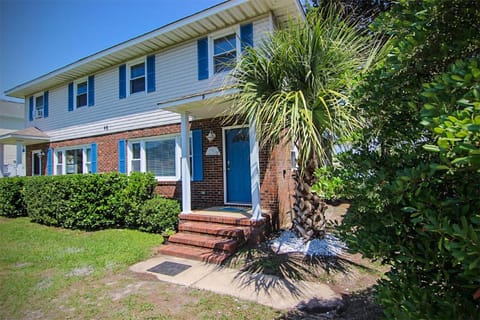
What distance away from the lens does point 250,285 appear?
151 inches

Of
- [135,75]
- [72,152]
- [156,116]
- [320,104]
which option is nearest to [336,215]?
[320,104]

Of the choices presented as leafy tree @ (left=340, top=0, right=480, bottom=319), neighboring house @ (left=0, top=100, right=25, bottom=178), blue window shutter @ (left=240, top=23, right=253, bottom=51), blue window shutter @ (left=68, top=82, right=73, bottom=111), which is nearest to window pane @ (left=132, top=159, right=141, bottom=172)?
blue window shutter @ (left=68, top=82, right=73, bottom=111)

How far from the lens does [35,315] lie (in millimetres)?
3143

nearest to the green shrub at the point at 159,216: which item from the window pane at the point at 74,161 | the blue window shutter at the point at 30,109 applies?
the window pane at the point at 74,161

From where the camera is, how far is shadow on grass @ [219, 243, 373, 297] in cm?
385

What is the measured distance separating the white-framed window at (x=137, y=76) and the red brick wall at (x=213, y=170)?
1654 mm

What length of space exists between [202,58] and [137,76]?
10.0 feet

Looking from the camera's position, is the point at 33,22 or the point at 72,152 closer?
the point at 33,22

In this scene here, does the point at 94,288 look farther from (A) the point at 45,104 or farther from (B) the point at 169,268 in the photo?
Result: (A) the point at 45,104

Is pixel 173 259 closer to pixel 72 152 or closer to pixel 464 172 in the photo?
pixel 464 172

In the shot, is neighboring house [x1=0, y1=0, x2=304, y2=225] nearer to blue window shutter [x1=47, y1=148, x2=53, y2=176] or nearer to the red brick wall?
the red brick wall

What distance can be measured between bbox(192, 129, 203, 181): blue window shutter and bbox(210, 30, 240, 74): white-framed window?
2.02m

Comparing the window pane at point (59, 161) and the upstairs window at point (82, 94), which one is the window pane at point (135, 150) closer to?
the upstairs window at point (82, 94)

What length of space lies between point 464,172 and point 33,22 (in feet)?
28.6
